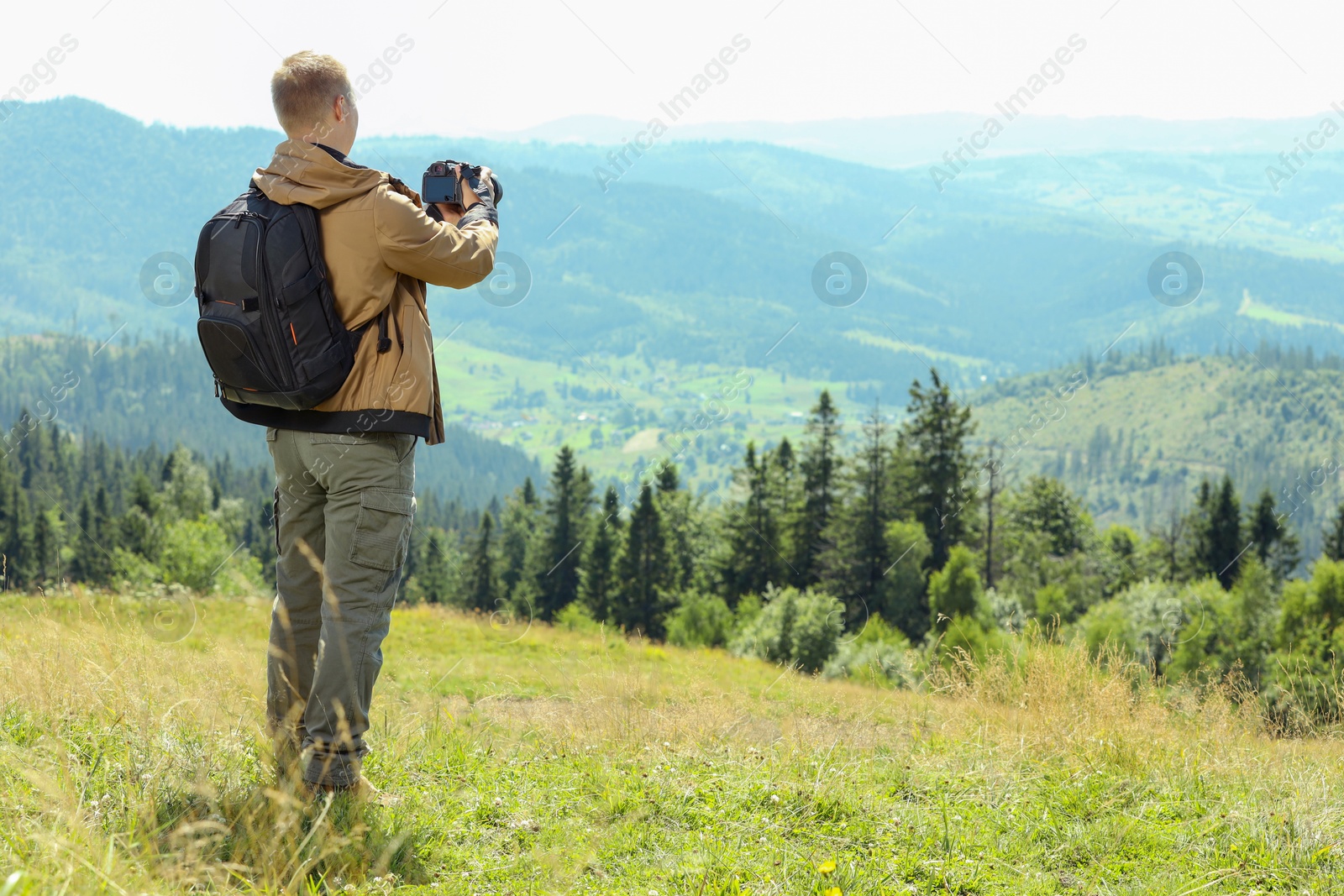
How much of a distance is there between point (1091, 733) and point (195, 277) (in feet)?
14.2

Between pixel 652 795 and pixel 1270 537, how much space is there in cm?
6184

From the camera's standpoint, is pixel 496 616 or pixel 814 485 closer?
pixel 496 616

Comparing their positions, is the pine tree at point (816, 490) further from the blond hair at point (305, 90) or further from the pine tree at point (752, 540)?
the blond hair at point (305, 90)

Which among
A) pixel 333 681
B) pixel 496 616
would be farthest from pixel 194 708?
pixel 496 616

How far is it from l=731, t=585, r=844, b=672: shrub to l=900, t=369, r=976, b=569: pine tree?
13034 millimetres

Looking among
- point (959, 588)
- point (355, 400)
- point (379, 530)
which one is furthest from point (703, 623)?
point (355, 400)

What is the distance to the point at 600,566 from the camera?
2101 inches

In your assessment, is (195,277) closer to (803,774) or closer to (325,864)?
(325,864)

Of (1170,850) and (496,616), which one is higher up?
(1170,850)

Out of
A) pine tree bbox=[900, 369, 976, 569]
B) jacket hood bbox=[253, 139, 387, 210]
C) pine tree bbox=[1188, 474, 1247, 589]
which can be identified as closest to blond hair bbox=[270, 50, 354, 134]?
jacket hood bbox=[253, 139, 387, 210]

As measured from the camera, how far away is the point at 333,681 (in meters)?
3.24

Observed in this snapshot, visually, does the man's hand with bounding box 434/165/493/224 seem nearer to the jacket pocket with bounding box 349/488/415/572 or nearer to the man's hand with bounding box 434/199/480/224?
the man's hand with bounding box 434/199/480/224

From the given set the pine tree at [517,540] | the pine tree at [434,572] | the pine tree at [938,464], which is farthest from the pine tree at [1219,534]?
the pine tree at [434,572]

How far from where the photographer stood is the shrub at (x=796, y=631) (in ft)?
99.9
